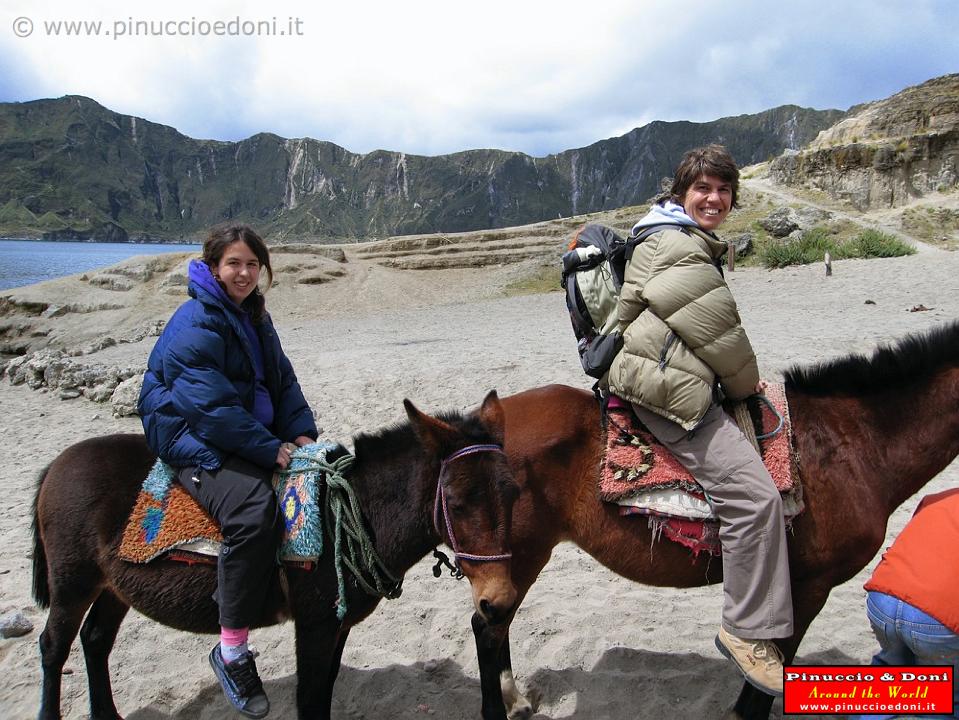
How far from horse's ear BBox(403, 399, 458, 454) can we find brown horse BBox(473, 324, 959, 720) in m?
0.35

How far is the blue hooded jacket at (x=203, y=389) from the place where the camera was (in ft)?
8.36

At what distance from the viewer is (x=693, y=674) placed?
137 inches

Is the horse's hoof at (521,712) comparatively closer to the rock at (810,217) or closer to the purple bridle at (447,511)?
the purple bridle at (447,511)

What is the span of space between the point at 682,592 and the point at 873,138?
3019 centimetres

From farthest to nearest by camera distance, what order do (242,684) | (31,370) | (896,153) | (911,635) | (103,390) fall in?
(896,153), (31,370), (103,390), (242,684), (911,635)

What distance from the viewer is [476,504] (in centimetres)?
251

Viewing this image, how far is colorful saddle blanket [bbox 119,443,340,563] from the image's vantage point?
8.58 ft

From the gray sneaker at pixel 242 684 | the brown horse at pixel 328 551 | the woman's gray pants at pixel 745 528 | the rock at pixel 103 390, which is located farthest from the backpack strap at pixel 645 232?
the rock at pixel 103 390

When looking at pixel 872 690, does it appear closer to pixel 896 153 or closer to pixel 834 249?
pixel 834 249

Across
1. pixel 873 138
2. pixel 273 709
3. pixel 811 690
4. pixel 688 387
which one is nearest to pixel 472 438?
pixel 688 387

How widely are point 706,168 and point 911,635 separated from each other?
2031 millimetres

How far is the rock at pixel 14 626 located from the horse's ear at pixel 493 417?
359 cm

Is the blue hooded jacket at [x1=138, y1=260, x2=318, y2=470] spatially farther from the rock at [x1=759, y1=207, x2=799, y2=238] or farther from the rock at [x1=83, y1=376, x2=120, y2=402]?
the rock at [x1=759, y1=207, x2=799, y2=238]

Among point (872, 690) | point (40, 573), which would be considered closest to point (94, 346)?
point (40, 573)
